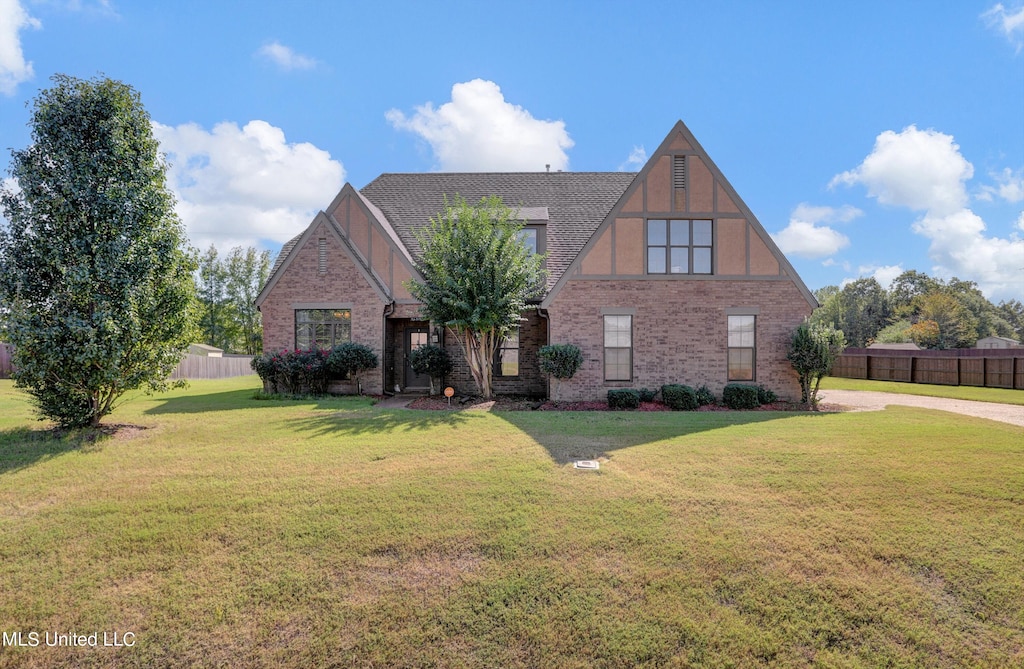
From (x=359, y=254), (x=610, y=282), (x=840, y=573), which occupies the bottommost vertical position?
(x=840, y=573)

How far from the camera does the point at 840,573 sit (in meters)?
4.75

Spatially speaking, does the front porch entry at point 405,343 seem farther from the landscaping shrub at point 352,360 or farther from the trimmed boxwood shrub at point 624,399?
the trimmed boxwood shrub at point 624,399

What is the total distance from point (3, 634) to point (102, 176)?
8483 millimetres

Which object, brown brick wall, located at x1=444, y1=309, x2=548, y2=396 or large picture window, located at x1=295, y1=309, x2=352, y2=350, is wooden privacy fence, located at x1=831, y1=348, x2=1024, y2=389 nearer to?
brown brick wall, located at x1=444, y1=309, x2=548, y2=396

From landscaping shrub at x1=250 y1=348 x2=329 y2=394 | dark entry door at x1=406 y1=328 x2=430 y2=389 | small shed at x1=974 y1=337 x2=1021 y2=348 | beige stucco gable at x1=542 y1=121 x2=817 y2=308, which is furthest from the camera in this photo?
small shed at x1=974 y1=337 x2=1021 y2=348

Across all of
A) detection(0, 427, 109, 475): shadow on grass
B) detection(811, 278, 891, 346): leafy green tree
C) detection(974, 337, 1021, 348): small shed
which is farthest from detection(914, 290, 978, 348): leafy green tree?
detection(0, 427, 109, 475): shadow on grass

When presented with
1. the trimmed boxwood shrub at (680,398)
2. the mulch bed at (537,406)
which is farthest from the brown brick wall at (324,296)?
the trimmed boxwood shrub at (680,398)

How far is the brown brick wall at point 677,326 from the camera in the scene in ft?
48.1

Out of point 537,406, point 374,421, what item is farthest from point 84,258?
point 537,406

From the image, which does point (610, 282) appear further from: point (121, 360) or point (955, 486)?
point (121, 360)

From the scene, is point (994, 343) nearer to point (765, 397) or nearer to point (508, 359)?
point (765, 397)

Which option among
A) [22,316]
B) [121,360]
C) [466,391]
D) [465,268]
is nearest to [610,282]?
[465,268]

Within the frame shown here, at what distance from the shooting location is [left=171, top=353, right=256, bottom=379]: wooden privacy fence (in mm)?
27875

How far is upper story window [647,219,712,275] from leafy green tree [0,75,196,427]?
1244cm
